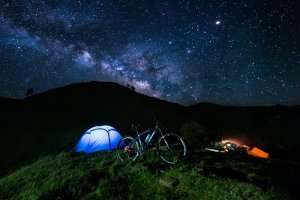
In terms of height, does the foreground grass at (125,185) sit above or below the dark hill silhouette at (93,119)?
below

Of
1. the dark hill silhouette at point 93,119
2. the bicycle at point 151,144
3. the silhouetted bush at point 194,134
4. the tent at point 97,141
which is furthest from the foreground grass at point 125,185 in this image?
the silhouetted bush at point 194,134

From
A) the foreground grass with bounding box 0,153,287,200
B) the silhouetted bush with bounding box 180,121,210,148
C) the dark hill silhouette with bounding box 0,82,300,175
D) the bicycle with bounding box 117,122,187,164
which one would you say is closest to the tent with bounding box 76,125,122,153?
the dark hill silhouette with bounding box 0,82,300,175

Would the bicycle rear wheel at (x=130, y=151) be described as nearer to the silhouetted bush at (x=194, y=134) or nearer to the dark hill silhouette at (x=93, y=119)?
the dark hill silhouette at (x=93, y=119)

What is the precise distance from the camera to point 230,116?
257 ft

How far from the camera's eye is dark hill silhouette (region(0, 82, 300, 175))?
33.9 meters

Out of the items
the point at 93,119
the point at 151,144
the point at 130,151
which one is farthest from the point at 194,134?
the point at 93,119

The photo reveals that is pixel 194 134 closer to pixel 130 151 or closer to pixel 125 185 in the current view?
pixel 130 151

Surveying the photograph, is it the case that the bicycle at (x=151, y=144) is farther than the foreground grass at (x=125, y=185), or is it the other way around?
the bicycle at (x=151, y=144)

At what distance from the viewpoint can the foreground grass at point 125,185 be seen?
9703 millimetres

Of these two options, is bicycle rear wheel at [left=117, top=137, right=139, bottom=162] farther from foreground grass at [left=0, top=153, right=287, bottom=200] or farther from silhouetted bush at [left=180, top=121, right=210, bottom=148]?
silhouetted bush at [left=180, top=121, right=210, bottom=148]

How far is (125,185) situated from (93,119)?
46.3 m

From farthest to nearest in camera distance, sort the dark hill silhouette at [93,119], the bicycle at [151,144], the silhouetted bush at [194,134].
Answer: the dark hill silhouette at [93,119] < the silhouetted bush at [194,134] < the bicycle at [151,144]

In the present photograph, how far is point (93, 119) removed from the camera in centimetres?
5606

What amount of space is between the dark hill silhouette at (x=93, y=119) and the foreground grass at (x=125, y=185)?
1479cm
